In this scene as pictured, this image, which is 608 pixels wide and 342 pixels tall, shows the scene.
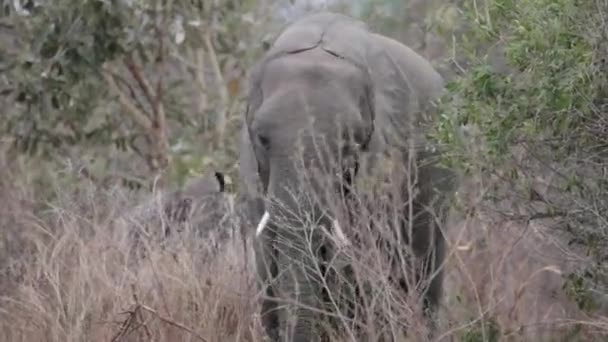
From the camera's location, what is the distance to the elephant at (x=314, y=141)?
6.39 meters

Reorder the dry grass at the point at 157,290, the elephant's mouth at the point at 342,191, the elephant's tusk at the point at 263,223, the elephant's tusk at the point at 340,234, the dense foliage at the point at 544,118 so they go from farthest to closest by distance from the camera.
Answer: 1. the elephant's tusk at the point at 263,223
2. the dry grass at the point at 157,290
3. the elephant's mouth at the point at 342,191
4. the elephant's tusk at the point at 340,234
5. the dense foliage at the point at 544,118

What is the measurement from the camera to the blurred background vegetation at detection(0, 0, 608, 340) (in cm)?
534

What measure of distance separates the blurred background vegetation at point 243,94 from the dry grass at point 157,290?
382mm

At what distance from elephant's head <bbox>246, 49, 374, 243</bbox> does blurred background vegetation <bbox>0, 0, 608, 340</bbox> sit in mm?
527

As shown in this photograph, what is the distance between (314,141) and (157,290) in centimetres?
128

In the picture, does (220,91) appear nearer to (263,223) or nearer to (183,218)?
(183,218)

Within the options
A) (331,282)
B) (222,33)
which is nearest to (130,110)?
(222,33)

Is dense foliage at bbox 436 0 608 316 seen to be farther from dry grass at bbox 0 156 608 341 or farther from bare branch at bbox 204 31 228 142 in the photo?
bare branch at bbox 204 31 228 142

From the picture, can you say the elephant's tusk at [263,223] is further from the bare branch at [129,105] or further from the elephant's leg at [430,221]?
the bare branch at [129,105]

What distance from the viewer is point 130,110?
425 inches

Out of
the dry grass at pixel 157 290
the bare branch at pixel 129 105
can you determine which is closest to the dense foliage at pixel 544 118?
the dry grass at pixel 157 290

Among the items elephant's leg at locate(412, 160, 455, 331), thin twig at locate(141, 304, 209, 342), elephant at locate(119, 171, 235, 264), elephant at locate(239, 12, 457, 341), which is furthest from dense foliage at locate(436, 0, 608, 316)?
elephant at locate(119, 171, 235, 264)

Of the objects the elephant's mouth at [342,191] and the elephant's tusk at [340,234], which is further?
the elephant's mouth at [342,191]

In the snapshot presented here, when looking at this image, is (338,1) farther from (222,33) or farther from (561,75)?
(561,75)
